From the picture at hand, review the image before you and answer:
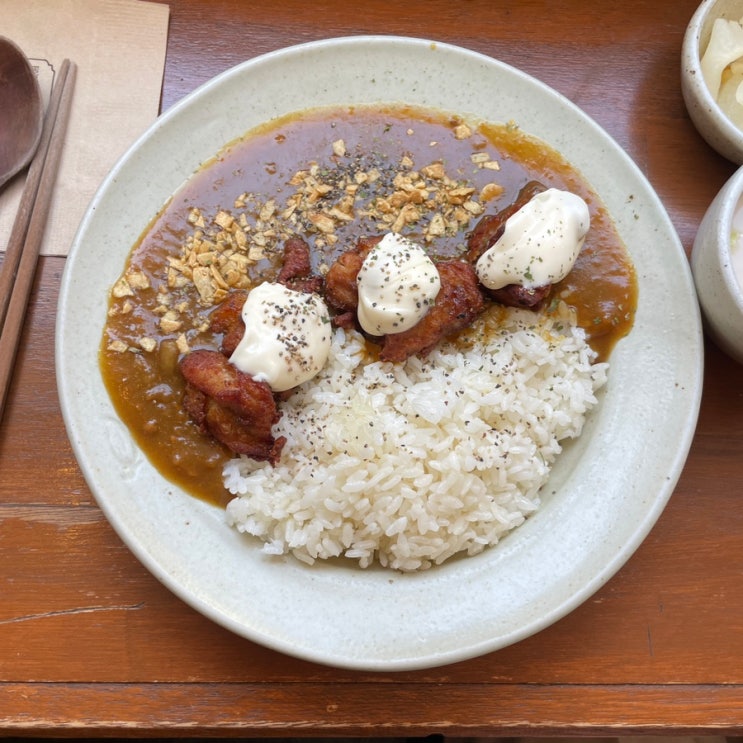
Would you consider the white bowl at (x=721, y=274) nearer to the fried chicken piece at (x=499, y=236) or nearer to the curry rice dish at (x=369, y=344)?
the curry rice dish at (x=369, y=344)

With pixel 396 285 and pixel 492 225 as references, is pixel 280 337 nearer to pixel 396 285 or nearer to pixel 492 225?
pixel 396 285

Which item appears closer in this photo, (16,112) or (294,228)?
(294,228)

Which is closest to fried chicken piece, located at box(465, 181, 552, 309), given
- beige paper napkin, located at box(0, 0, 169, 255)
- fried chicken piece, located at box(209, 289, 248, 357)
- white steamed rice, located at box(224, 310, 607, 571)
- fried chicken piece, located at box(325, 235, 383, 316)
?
white steamed rice, located at box(224, 310, 607, 571)

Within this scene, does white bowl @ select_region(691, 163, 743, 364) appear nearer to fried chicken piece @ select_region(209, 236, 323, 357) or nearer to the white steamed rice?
the white steamed rice

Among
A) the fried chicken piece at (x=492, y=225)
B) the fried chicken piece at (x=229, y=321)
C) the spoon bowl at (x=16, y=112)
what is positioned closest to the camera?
the fried chicken piece at (x=229, y=321)

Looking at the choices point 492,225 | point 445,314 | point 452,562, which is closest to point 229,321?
point 445,314

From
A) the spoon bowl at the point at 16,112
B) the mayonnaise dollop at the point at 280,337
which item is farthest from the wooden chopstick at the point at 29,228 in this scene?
the mayonnaise dollop at the point at 280,337
